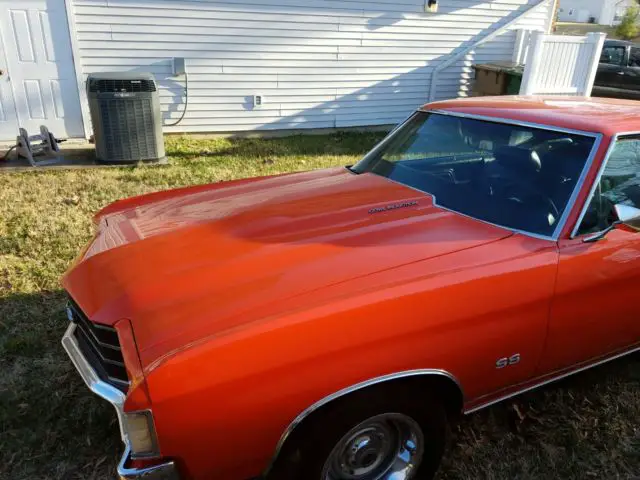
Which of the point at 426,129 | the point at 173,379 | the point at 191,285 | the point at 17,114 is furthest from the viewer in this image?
the point at 17,114

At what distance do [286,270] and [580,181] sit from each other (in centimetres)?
146

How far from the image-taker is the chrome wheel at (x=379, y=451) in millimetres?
1993

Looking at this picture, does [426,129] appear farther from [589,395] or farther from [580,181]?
[589,395]

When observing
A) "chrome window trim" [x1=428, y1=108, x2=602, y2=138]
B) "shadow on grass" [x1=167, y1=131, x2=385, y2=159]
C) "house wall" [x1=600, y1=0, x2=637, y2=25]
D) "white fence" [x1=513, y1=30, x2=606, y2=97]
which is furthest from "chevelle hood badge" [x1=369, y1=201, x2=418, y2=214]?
"house wall" [x1=600, y1=0, x2=637, y2=25]

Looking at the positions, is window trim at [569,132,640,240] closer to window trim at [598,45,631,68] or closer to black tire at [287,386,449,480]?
black tire at [287,386,449,480]

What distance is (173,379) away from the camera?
1.61m

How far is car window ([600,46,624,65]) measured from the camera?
14469 millimetres

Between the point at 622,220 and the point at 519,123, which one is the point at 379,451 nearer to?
the point at 622,220

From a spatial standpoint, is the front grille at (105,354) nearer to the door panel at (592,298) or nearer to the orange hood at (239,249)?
the orange hood at (239,249)

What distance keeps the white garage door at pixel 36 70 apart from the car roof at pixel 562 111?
6689 mm

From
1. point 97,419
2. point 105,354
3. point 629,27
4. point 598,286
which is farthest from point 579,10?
point 105,354

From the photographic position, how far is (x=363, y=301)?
1857mm

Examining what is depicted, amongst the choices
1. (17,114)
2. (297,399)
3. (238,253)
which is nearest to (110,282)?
(238,253)

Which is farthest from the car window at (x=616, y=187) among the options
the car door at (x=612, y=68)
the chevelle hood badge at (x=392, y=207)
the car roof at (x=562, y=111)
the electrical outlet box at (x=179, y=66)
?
the car door at (x=612, y=68)
